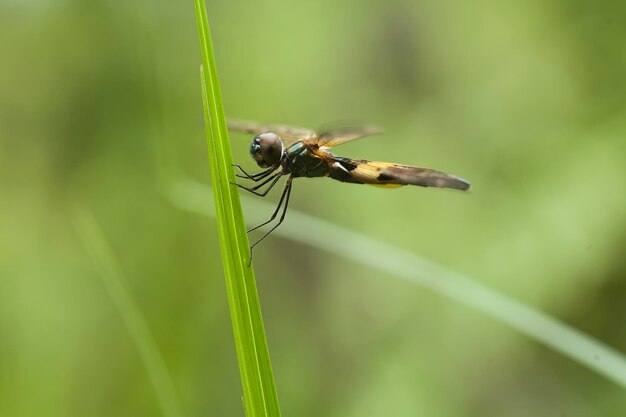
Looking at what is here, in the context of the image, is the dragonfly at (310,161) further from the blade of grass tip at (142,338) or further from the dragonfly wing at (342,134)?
the blade of grass tip at (142,338)

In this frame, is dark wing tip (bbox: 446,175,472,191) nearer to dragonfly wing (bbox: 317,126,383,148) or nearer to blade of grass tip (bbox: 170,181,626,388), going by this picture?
dragonfly wing (bbox: 317,126,383,148)

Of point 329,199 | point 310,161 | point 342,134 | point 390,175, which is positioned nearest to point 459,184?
point 390,175

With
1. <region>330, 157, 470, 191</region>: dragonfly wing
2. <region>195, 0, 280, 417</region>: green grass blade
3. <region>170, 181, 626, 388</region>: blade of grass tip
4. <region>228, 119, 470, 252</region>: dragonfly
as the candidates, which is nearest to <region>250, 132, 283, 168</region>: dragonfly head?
<region>228, 119, 470, 252</region>: dragonfly

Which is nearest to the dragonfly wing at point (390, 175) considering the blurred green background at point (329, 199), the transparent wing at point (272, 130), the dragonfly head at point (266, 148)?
the transparent wing at point (272, 130)

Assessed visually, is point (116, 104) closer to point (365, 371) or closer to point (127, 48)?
point (127, 48)

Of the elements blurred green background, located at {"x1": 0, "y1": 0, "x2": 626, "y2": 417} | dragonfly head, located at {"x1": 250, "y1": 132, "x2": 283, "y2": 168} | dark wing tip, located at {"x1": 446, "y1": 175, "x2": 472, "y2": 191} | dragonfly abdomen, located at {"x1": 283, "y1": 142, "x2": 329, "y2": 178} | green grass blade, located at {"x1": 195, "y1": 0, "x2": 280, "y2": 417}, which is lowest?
blurred green background, located at {"x1": 0, "y1": 0, "x2": 626, "y2": 417}

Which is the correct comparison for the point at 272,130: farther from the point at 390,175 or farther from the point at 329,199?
the point at 329,199
